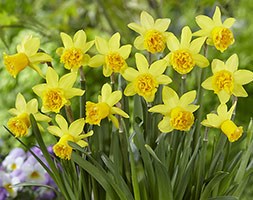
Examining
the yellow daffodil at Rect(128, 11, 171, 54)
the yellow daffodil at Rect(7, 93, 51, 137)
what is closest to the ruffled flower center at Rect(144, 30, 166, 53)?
the yellow daffodil at Rect(128, 11, 171, 54)

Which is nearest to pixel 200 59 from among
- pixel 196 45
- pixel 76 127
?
pixel 196 45

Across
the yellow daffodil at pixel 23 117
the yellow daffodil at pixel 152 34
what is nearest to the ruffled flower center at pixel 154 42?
the yellow daffodil at pixel 152 34

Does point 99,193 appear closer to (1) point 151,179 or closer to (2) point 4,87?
(1) point 151,179

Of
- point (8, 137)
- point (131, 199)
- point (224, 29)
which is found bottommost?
point (131, 199)

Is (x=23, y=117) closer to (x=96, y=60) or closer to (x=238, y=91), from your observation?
(x=96, y=60)

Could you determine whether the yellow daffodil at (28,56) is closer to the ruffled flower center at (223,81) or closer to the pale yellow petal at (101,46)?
the pale yellow petal at (101,46)

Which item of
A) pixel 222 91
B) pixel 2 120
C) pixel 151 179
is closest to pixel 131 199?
pixel 151 179
